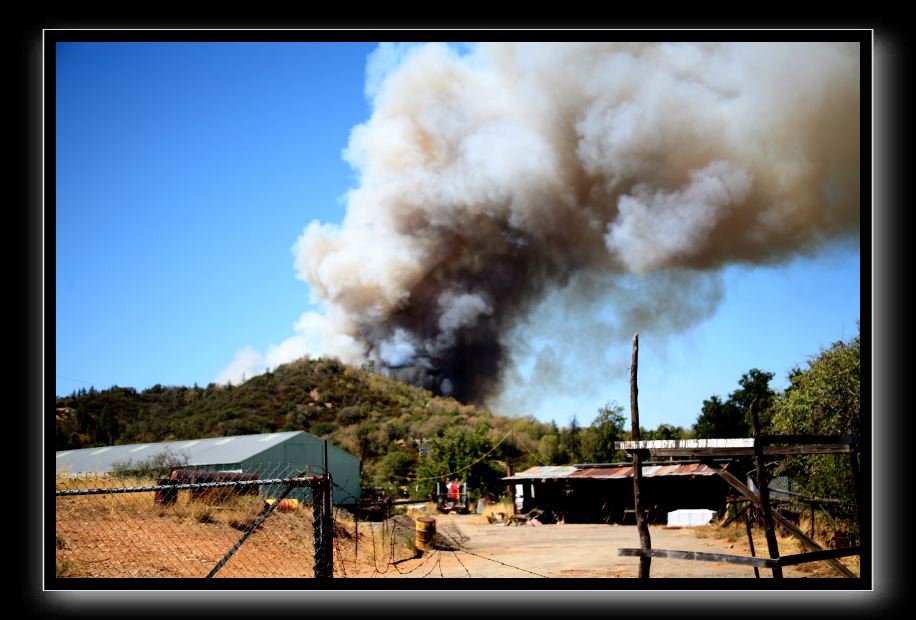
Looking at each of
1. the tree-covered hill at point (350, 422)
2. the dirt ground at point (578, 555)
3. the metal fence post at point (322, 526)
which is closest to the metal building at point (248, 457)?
the tree-covered hill at point (350, 422)

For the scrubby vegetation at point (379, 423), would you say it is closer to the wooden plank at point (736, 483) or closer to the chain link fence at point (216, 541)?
the chain link fence at point (216, 541)

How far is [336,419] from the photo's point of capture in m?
56.8

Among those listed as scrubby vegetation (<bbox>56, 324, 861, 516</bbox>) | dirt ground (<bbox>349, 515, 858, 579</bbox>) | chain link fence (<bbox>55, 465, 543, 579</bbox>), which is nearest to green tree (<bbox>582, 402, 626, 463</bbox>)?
scrubby vegetation (<bbox>56, 324, 861, 516</bbox>)

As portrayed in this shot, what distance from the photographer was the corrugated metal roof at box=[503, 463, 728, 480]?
2791cm

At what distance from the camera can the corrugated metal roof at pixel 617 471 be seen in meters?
27.9

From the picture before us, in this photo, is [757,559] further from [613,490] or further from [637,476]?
[613,490]

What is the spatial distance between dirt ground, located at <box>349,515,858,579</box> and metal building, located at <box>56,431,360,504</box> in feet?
19.9

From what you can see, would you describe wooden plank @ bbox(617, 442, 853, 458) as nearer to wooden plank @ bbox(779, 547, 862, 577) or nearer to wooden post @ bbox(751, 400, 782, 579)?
wooden post @ bbox(751, 400, 782, 579)

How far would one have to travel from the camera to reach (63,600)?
22.4 feet

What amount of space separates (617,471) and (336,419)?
29.9 metres

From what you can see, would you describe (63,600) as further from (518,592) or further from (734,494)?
(734,494)

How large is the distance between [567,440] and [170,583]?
44594mm

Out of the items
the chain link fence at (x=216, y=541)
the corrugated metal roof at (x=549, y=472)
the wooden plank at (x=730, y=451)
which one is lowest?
the corrugated metal roof at (x=549, y=472)
